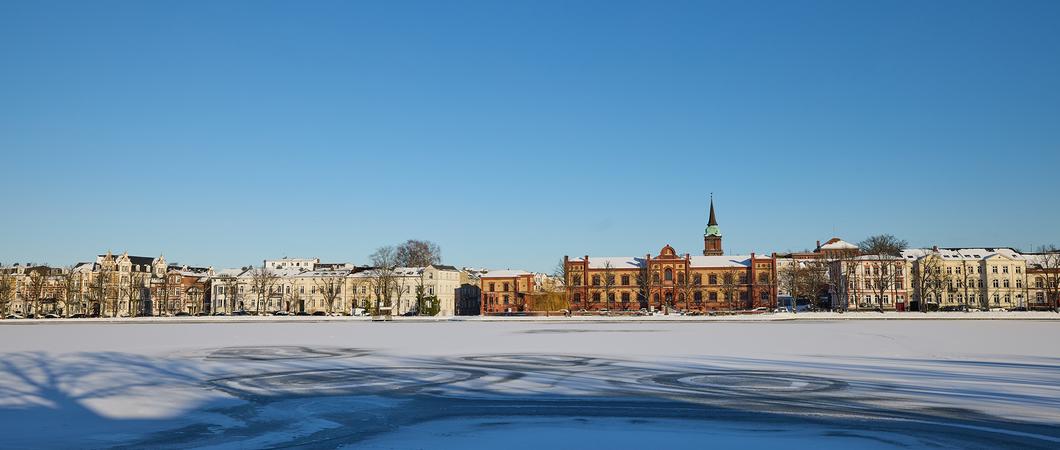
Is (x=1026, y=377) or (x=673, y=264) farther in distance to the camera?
(x=673, y=264)

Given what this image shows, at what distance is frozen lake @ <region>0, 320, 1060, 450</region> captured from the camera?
12.6 meters

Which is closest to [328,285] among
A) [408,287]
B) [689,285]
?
[408,287]

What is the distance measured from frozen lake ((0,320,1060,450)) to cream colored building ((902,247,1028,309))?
368ft

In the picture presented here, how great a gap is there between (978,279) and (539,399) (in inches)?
5455

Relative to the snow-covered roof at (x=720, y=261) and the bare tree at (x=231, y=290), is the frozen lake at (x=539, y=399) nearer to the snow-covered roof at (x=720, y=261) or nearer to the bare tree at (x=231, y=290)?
the snow-covered roof at (x=720, y=261)

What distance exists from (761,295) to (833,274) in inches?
454

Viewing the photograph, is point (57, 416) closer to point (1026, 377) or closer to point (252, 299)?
point (1026, 377)

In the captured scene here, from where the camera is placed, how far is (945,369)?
2214 centimetres

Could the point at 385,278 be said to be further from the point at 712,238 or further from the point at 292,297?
the point at 712,238

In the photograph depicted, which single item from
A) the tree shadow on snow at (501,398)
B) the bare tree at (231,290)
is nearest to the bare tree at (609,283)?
the bare tree at (231,290)

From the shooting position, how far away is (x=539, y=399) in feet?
55.3

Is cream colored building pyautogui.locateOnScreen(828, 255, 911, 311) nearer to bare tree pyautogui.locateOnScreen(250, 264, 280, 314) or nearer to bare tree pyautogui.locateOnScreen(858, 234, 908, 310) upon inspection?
bare tree pyautogui.locateOnScreen(858, 234, 908, 310)

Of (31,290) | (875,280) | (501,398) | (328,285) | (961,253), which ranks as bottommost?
(501,398)

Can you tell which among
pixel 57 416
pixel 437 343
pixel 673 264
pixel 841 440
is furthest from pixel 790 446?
pixel 673 264
